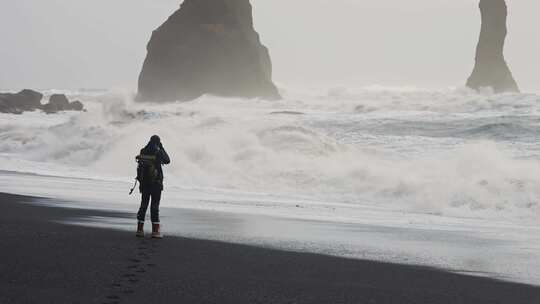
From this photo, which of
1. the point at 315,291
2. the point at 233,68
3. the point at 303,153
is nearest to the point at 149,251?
the point at 315,291

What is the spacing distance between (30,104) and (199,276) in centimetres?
8010

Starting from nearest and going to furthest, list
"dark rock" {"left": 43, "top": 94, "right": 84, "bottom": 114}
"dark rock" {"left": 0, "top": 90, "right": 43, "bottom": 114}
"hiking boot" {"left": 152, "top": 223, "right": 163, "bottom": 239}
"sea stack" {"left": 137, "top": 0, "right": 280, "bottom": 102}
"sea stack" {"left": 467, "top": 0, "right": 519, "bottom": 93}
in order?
1. "hiking boot" {"left": 152, "top": 223, "right": 163, "bottom": 239}
2. "dark rock" {"left": 0, "top": 90, "right": 43, "bottom": 114}
3. "dark rock" {"left": 43, "top": 94, "right": 84, "bottom": 114}
4. "sea stack" {"left": 467, "top": 0, "right": 519, "bottom": 93}
5. "sea stack" {"left": 137, "top": 0, "right": 280, "bottom": 102}

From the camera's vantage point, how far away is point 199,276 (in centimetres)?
853

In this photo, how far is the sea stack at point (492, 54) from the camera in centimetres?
11461

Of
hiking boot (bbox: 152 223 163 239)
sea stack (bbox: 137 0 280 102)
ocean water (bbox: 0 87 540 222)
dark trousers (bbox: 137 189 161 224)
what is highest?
sea stack (bbox: 137 0 280 102)

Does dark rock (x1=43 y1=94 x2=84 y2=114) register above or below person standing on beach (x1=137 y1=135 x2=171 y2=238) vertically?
above

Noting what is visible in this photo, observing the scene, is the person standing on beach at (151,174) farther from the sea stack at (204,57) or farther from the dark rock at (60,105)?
the sea stack at (204,57)

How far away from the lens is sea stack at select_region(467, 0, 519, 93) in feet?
376

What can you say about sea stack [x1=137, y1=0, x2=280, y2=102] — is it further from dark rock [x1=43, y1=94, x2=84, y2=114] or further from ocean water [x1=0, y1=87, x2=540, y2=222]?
ocean water [x1=0, y1=87, x2=540, y2=222]

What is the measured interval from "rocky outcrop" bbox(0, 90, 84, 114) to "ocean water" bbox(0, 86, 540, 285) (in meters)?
32.7

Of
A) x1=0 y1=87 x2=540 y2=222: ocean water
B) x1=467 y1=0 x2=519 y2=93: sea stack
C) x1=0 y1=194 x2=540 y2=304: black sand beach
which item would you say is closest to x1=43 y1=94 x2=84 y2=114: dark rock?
x1=0 y1=87 x2=540 y2=222: ocean water

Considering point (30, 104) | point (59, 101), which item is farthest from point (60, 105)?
point (30, 104)

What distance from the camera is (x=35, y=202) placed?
52.4ft

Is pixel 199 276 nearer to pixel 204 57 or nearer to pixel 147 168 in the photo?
pixel 147 168
